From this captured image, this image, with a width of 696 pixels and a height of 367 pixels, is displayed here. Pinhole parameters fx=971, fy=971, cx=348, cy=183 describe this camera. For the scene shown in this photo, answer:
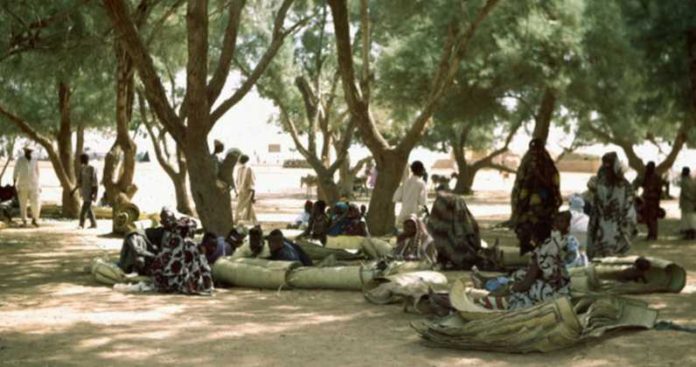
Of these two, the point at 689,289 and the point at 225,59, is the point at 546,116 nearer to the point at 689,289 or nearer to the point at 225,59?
the point at 225,59

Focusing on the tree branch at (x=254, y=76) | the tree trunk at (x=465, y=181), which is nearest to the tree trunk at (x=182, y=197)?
the tree branch at (x=254, y=76)

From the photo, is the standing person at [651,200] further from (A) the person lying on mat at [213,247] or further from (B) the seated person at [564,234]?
(B) the seated person at [564,234]

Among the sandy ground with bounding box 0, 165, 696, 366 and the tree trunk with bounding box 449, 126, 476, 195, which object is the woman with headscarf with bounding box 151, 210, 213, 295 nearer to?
the sandy ground with bounding box 0, 165, 696, 366

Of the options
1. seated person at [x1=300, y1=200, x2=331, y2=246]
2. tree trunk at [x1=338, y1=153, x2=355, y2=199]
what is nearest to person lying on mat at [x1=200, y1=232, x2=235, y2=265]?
seated person at [x1=300, y1=200, x2=331, y2=246]

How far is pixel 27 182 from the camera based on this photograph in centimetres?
1825

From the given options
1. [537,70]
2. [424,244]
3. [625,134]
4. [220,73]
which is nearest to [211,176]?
[220,73]

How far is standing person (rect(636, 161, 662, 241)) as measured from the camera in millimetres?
16469

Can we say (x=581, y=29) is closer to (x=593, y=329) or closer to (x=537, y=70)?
(x=537, y=70)

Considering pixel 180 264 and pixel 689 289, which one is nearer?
pixel 180 264

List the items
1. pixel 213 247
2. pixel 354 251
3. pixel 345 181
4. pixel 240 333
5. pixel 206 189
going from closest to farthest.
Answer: pixel 240 333 → pixel 213 247 → pixel 206 189 → pixel 354 251 → pixel 345 181

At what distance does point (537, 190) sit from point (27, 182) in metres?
10.3

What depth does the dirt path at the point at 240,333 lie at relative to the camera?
662cm

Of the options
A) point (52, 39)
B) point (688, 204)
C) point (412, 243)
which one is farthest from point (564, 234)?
point (688, 204)

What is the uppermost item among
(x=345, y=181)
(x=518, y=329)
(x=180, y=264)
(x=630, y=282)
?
(x=345, y=181)
